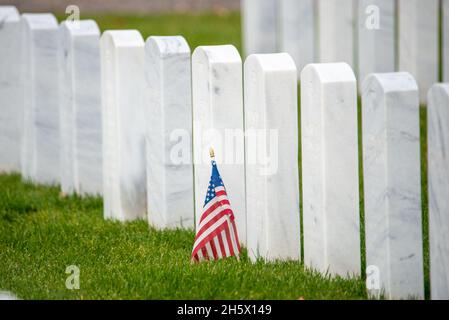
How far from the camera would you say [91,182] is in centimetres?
623

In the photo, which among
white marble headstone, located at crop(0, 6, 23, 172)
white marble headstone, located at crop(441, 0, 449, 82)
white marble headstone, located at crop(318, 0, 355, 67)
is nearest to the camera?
white marble headstone, located at crop(0, 6, 23, 172)

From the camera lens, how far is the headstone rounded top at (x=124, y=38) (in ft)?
18.5

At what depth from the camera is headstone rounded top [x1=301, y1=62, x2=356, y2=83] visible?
4.30 meters

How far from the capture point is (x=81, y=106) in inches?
242

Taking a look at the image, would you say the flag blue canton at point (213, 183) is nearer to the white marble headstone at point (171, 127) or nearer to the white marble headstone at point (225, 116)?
the white marble headstone at point (225, 116)

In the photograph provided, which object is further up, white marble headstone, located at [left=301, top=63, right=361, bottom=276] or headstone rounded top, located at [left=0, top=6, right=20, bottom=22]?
headstone rounded top, located at [left=0, top=6, right=20, bottom=22]

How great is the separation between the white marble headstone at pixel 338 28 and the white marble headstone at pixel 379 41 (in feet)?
1.23

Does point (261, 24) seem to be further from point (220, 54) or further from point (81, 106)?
point (220, 54)

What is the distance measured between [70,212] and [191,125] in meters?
1.03

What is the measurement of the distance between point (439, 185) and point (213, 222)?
1.24 m

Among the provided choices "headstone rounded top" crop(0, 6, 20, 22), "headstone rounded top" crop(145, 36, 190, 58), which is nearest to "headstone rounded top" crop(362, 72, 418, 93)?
"headstone rounded top" crop(145, 36, 190, 58)

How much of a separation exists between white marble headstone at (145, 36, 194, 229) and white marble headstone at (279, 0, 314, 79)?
361 cm

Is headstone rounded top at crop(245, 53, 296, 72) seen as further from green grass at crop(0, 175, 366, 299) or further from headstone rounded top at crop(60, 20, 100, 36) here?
headstone rounded top at crop(60, 20, 100, 36)

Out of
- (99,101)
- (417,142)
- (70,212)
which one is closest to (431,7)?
(99,101)
